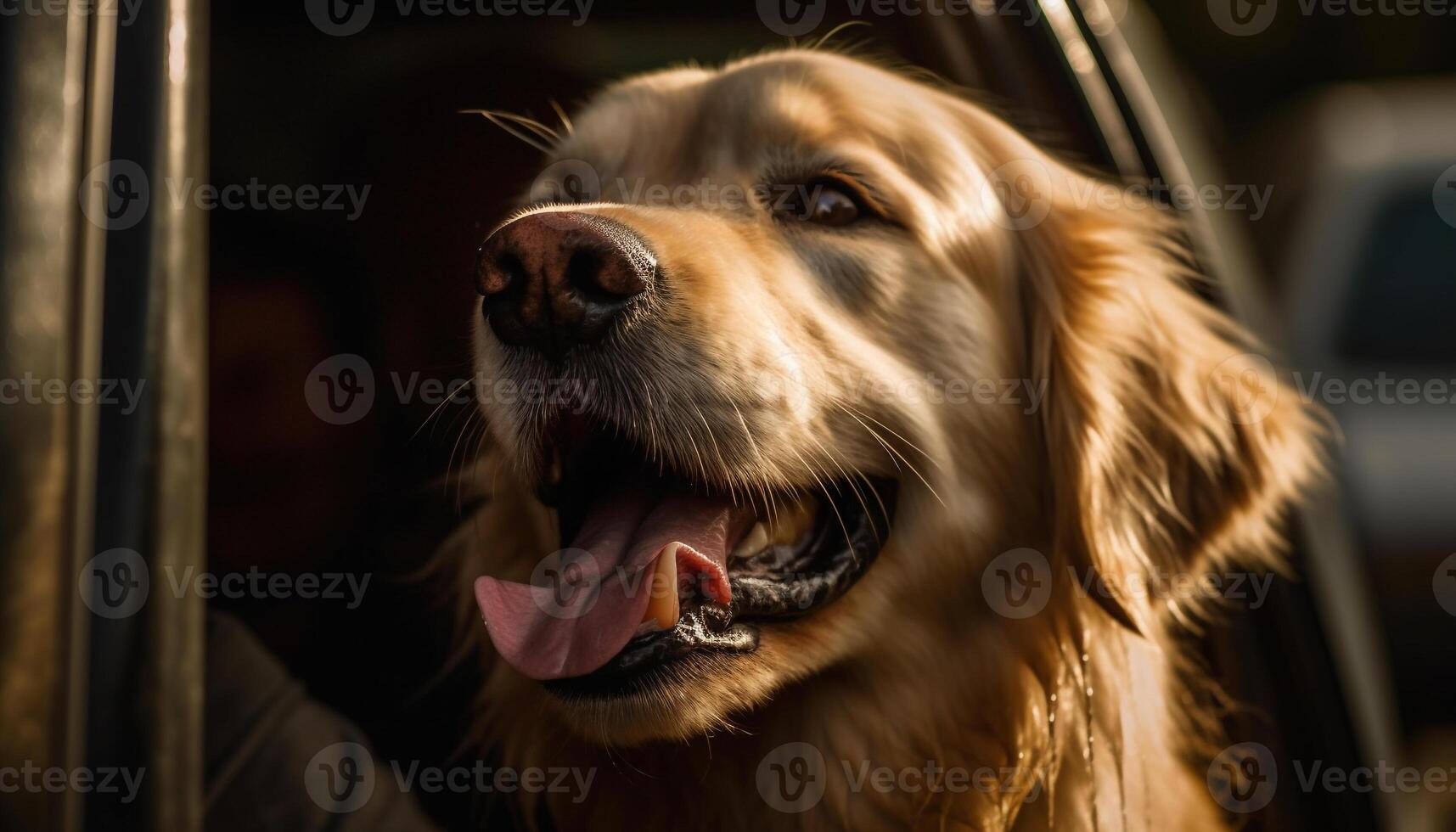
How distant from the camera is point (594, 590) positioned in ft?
4.47

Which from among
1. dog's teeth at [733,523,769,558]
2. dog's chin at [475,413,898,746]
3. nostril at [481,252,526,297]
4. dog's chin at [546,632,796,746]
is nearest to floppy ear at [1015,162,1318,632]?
dog's chin at [475,413,898,746]

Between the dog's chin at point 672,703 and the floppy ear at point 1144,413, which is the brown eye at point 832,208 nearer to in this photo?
the floppy ear at point 1144,413

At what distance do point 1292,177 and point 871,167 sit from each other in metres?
3.74

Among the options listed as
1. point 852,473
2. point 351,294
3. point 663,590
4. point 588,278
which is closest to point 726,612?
point 663,590

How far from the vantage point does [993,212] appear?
1.88 metres

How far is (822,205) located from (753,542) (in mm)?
588

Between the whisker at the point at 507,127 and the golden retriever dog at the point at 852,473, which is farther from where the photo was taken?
the whisker at the point at 507,127

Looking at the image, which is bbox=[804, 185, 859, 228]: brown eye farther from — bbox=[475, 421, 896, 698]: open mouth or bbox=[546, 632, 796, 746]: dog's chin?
bbox=[546, 632, 796, 746]: dog's chin

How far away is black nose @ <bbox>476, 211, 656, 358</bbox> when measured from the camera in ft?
4.17

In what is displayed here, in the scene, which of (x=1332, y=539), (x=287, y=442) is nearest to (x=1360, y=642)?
(x=1332, y=539)

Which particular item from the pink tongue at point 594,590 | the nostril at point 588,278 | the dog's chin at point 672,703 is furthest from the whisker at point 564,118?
the dog's chin at point 672,703

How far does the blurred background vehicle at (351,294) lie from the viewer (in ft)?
2.87

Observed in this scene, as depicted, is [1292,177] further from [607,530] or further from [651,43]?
[607,530]

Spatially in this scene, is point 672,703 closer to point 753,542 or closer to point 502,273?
point 753,542
